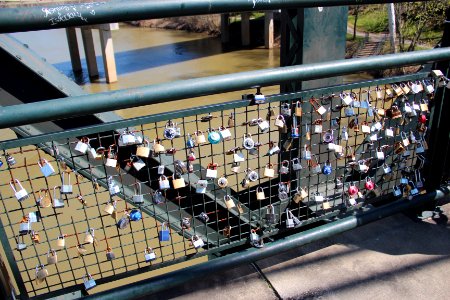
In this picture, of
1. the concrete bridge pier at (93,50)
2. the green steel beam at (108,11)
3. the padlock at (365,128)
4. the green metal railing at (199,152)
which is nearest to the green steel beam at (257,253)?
the green metal railing at (199,152)

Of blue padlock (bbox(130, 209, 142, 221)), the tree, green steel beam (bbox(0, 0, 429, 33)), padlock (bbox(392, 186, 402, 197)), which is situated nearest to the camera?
green steel beam (bbox(0, 0, 429, 33))

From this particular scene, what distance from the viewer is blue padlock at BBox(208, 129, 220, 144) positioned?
6.11 feet

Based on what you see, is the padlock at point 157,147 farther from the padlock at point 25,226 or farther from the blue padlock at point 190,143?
the padlock at point 25,226

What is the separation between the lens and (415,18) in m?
20.1

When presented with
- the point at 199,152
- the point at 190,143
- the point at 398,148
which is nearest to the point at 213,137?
the point at 190,143

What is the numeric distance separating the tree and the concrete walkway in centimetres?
1798

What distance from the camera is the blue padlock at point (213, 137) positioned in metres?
1.86

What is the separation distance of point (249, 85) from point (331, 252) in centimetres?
123

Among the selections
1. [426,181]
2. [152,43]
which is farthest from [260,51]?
[426,181]

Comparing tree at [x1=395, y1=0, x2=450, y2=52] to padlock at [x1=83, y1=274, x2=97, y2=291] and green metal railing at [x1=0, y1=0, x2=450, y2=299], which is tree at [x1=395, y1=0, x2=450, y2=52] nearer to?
green metal railing at [x1=0, y1=0, x2=450, y2=299]

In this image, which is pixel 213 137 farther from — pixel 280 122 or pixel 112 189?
pixel 112 189

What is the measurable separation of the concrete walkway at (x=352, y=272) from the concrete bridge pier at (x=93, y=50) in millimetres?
18856

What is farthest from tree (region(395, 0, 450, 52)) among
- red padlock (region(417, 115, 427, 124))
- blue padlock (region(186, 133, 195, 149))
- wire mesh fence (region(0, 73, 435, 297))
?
blue padlock (region(186, 133, 195, 149))

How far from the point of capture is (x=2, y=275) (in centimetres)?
176
